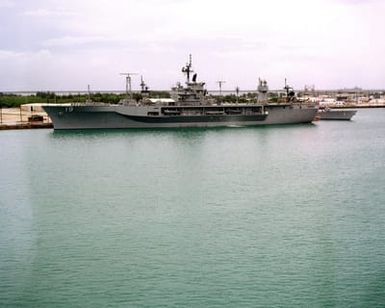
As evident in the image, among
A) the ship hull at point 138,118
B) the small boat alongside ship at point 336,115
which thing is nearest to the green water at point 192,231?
the ship hull at point 138,118

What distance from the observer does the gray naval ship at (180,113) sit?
120 ft

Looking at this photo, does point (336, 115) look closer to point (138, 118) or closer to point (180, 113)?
point (180, 113)

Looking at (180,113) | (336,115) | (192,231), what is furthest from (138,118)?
(192,231)

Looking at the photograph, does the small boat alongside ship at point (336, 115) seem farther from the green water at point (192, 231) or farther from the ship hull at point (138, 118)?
the green water at point (192, 231)

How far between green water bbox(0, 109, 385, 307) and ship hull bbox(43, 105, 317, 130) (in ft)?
42.3

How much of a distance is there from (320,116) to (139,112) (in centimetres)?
1998

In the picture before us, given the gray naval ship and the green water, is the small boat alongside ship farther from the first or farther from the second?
the green water

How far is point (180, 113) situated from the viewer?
1526 inches

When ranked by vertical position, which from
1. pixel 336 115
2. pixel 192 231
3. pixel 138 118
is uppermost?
pixel 138 118

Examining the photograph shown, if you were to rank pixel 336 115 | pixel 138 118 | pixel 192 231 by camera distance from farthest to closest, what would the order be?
pixel 336 115 → pixel 138 118 → pixel 192 231

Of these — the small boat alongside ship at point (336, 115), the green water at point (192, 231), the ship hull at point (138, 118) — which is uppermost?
the ship hull at point (138, 118)

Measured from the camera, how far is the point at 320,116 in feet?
165

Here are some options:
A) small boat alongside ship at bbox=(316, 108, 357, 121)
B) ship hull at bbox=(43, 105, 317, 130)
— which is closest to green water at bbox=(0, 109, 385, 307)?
ship hull at bbox=(43, 105, 317, 130)

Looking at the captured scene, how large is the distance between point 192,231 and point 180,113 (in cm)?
2726
